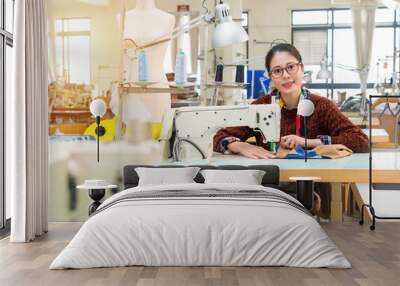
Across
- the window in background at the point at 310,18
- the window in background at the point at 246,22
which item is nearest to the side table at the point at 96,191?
the window in background at the point at 246,22

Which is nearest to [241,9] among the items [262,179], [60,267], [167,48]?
[167,48]

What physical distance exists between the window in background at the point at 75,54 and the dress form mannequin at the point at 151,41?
1.37 feet

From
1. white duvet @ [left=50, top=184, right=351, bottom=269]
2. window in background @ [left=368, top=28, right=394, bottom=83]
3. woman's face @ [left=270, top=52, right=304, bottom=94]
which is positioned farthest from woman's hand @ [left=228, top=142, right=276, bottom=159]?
white duvet @ [left=50, top=184, right=351, bottom=269]

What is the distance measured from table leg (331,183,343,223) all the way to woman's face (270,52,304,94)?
92 cm

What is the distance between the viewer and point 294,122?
585cm

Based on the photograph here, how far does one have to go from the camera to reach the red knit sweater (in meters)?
5.84

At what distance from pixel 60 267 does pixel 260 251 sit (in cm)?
125

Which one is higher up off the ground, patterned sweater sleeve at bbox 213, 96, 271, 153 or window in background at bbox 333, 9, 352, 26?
window in background at bbox 333, 9, 352, 26

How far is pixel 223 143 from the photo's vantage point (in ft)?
19.1

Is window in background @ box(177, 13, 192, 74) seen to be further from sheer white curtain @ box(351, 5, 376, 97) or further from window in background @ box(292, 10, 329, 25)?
sheer white curtain @ box(351, 5, 376, 97)

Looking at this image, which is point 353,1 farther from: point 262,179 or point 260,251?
point 260,251

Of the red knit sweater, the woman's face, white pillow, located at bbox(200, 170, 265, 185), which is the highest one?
the woman's face

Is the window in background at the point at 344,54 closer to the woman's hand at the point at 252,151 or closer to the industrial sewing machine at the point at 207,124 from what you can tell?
the industrial sewing machine at the point at 207,124

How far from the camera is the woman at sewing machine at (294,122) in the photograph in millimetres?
5824
